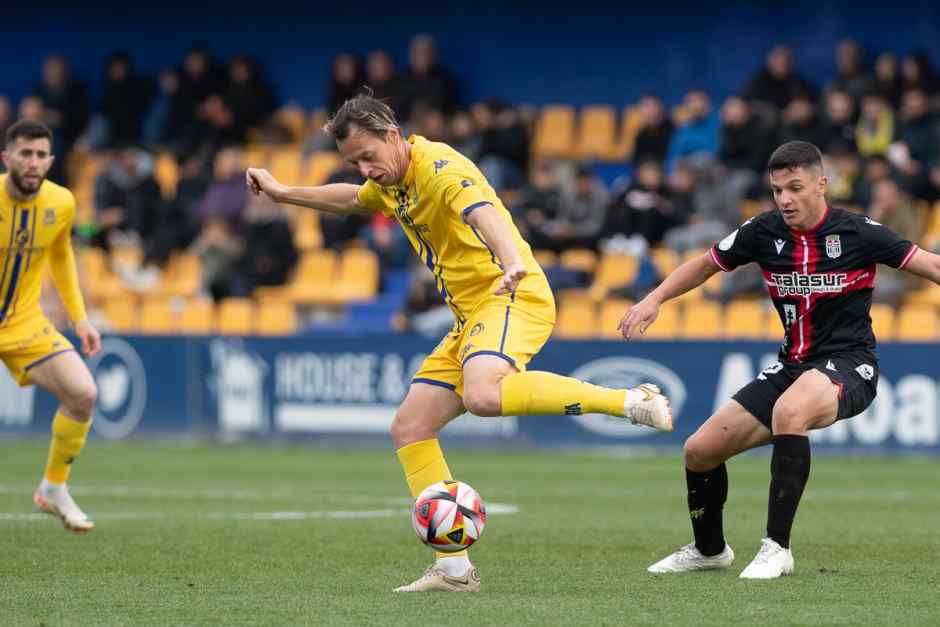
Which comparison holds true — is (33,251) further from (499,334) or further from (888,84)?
(888,84)

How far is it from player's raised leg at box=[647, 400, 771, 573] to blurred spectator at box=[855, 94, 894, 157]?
11.8 m

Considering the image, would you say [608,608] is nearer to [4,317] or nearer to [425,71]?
[4,317]


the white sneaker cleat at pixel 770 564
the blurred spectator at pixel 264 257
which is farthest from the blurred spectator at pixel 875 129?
the white sneaker cleat at pixel 770 564

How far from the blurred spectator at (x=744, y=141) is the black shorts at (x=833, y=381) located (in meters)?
12.0

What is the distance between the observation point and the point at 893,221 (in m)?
17.4

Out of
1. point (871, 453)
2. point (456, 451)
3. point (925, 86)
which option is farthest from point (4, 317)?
point (925, 86)

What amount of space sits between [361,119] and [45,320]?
3867mm

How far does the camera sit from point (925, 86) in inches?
784

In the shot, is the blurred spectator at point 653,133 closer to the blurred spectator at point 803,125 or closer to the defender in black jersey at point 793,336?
the blurred spectator at point 803,125

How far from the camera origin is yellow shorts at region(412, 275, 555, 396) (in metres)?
7.45

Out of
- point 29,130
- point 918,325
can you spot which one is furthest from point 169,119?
point 29,130

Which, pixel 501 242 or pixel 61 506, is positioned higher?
pixel 501 242

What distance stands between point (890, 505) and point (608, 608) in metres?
5.61

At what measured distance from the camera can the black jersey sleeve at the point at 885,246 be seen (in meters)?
7.74
